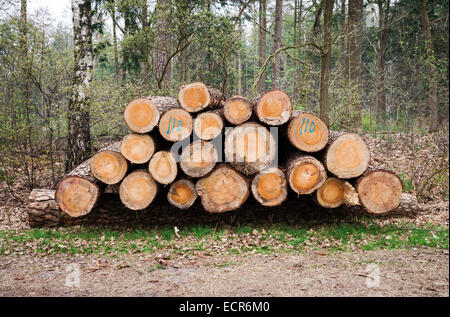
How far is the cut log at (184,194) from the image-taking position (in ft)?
16.5

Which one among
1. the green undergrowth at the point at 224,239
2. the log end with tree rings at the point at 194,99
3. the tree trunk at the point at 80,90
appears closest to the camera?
the green undergrowth at the point at 224,239

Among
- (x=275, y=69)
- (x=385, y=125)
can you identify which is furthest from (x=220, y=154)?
(x=385, y=125)

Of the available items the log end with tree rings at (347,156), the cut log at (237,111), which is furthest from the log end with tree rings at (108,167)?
the log end with tree rings at (347,156)

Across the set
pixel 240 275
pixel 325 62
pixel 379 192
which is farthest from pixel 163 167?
pixel 325 62

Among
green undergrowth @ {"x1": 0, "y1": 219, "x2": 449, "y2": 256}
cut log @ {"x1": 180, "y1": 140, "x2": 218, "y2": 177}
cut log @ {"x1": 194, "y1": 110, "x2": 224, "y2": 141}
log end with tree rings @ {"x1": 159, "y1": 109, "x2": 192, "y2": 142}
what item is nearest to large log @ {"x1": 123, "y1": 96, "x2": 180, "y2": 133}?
log end with tree rings @ {"x1": 159, "y1": 109, "x2": 192, "y2": 142}

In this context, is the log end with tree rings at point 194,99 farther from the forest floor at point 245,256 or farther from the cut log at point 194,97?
the forest floor at point 245,256

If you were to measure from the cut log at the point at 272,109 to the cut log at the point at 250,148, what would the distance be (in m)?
0.17

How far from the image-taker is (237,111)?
5.04 meters

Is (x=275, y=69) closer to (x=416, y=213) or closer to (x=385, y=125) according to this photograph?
(x=385, y=125)

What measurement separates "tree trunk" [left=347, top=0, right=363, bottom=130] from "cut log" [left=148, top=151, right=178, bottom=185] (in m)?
6.19

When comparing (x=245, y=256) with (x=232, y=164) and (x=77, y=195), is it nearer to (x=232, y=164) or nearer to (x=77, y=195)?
(x=232, y=164)
